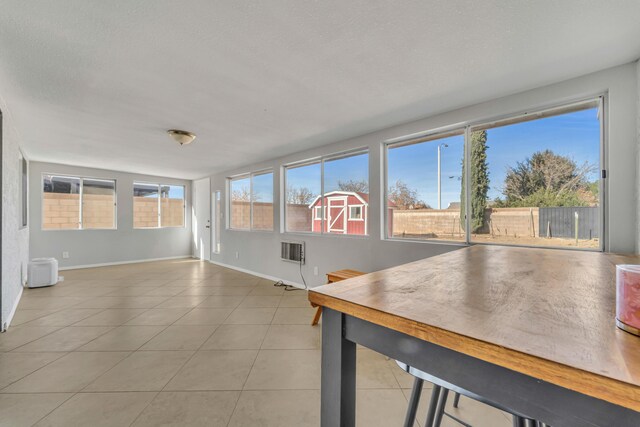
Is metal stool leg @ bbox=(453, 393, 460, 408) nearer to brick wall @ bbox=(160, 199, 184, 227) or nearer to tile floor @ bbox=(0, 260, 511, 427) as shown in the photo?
tile floor @ bbox=(0, 260, 511, 427)

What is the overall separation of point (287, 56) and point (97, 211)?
643 cm

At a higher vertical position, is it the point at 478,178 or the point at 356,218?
the point at 478,178

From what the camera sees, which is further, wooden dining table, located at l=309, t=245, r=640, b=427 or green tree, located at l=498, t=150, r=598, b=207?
green tree, located at l=498, t=150, r=598, b=207

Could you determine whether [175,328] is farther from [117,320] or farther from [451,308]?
[451,308]

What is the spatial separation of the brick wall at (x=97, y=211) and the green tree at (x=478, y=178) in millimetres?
7149

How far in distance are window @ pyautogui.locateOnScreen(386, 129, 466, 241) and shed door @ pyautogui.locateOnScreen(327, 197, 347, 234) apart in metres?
0.70

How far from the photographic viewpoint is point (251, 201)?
5254mm

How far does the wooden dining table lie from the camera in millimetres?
397

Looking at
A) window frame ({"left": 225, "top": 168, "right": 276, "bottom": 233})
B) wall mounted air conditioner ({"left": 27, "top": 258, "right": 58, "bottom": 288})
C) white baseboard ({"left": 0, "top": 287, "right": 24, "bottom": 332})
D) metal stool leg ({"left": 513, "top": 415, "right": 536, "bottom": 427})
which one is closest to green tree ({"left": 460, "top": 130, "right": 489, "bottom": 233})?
metal stool leg ({"left": 513, "top": 415, "right": 536, "bottom": 427})

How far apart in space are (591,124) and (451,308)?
2.40 meters

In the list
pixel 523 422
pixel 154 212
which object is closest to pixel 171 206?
pixel 154 212

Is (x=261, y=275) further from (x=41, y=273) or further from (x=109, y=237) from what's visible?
(x=109, y=237)

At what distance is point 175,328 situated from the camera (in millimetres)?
2641

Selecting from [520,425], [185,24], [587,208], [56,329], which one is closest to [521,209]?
[587,208]
